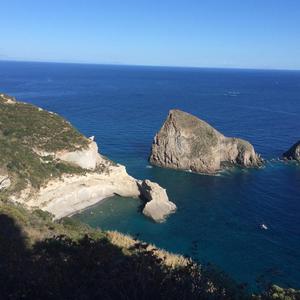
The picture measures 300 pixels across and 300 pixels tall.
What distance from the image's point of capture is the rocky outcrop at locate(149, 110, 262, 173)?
6406cm

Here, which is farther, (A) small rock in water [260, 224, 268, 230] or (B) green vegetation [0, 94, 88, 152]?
(B) green vegetation [0, 94, 88, 152]

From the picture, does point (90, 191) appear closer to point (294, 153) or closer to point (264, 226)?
point (264, 226)

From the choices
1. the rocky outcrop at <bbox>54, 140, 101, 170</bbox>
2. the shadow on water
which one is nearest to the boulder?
the rocky outcrop at <bbox>54, 140, 101, 170</bbox>

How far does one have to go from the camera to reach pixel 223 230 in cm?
4353

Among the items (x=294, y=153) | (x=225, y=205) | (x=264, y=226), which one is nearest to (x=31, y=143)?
(x=225, y=205)

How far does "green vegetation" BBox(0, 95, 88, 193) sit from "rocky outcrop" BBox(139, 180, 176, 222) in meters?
7.74

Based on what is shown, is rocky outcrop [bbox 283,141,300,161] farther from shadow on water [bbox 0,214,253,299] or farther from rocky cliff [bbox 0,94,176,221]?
shadow on water [bbox 0,214,253,299]

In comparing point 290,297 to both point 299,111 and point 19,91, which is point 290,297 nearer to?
point 299,111

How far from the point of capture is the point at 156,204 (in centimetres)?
4644

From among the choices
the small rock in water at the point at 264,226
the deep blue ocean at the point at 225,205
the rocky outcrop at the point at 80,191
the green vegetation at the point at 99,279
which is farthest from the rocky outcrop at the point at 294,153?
the green vegetation at the point at 99,279

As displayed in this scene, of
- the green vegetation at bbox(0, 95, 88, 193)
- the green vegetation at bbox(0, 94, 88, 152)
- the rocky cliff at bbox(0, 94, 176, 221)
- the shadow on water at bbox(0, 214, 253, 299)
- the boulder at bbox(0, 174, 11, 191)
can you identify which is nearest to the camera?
the shadow on water at bbox(0, 214, 253, 299)

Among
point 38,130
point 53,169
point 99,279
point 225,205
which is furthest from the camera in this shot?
point 38,130

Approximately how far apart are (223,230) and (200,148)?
22.4m

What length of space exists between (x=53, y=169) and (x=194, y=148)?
82.4 feet
